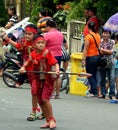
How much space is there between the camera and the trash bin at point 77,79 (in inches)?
566

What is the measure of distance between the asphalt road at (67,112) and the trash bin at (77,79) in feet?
1.11

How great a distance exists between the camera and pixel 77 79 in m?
14.5

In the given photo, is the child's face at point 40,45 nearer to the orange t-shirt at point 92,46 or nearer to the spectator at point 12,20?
the orange t-shirt at point 92,46

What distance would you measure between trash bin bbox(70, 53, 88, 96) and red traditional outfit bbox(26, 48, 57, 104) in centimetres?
478

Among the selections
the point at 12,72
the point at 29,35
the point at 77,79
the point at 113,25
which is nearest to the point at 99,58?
the point at 77,79

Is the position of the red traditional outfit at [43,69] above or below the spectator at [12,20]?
below

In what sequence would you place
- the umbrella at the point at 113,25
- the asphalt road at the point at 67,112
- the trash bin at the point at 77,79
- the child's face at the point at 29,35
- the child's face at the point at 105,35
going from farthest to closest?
the umbrella at the point at 113,25 → the trash bin at the point at 77,79 → the child's face at the point at 105,35 → the child's face at the point at 29,35 → the asphalt road at the point at 67,112

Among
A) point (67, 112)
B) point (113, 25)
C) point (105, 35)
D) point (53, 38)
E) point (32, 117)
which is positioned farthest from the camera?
point (113, 25)

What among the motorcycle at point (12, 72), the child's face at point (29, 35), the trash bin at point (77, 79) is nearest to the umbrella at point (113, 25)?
the trash bin at point (77, 79)

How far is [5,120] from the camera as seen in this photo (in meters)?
10.2

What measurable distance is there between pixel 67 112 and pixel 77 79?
10.8 feet

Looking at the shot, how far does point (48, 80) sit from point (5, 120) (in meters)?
1.24

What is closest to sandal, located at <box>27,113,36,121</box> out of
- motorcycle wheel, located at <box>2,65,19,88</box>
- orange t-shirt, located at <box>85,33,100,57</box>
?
orange t-shirt, located at <box>85,33,100,57</box>

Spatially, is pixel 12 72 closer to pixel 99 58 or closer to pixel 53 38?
pixel 53 38
